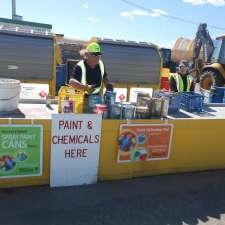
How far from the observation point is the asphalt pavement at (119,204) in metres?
3.41

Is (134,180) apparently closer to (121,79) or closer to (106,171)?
(106,171)

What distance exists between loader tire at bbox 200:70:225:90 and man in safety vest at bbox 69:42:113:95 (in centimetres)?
1010

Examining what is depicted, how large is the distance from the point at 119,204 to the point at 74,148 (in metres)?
0.87

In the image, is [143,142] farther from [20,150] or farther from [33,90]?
[33,90]

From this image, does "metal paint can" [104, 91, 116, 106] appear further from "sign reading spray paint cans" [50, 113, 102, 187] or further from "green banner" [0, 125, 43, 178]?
"green banner" [0, 125, 43, 178]

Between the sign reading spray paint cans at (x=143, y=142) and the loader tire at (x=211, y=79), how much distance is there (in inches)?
397

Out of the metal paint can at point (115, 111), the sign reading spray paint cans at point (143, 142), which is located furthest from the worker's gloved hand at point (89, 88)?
the sign reading spray paint cans at point (143, 142)

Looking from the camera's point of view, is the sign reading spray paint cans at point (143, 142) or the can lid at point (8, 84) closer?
the can lid at point (8, 84)

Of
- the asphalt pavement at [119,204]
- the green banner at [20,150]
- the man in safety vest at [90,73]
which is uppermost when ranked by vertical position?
the man in safety vest at [90,73]

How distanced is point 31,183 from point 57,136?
2.24ft

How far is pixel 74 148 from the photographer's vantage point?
399 cm

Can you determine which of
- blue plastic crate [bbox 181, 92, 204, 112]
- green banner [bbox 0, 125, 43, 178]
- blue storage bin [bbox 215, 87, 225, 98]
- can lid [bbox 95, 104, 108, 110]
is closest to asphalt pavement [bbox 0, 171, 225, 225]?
green banner [bbox 0, 125, 43, 178]

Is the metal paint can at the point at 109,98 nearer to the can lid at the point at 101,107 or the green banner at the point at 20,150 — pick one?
the can lid at the point at 101,107

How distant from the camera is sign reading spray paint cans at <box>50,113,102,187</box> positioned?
3.87 meters
